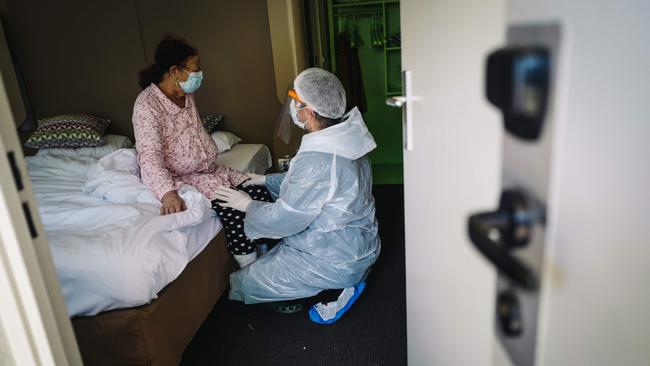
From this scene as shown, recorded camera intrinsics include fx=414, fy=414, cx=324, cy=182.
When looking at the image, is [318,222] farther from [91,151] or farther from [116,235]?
→ [91,151]

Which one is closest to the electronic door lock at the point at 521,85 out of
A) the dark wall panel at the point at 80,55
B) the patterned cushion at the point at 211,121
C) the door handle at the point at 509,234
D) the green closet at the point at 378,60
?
the door handle at the point at 509,234

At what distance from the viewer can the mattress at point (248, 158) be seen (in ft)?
8.11

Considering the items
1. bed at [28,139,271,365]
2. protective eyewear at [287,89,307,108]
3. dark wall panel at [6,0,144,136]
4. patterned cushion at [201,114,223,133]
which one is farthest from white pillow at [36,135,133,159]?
protective eyewear at [287,89,307,108]

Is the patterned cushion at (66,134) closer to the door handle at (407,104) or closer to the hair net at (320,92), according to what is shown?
the hair net at (320,92)

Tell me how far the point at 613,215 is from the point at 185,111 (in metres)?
1.79

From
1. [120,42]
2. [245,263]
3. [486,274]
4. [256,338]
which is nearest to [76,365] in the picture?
[486,274]

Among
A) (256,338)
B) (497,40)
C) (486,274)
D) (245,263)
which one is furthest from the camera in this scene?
(245,263)

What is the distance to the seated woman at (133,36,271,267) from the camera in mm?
1729

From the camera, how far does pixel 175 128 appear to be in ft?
6.06

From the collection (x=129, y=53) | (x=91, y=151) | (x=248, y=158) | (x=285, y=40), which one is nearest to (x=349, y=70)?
(x=285, y=40)

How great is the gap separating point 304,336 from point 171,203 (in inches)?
29.9

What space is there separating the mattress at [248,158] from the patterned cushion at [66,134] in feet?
2.65

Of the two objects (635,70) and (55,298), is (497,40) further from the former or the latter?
(55,298)

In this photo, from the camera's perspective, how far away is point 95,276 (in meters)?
1.24
